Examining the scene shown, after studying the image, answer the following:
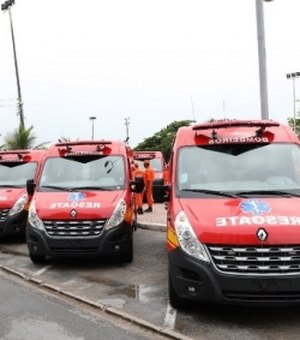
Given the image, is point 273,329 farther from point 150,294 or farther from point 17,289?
point 17,289

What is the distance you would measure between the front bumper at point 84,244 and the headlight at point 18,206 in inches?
120

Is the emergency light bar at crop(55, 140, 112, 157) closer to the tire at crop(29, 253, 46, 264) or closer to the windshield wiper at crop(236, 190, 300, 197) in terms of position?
the tire at crop(29, 253, 46, 264)

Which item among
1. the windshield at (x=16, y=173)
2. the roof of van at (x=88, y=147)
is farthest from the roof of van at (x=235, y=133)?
the windshield at (x=16, y=173)

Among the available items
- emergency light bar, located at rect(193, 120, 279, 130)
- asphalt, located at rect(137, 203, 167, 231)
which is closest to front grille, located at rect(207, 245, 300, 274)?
emergency light bar, located at rect(193, 120, 279, 130)

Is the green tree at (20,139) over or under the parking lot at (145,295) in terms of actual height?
over

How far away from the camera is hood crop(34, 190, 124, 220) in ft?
30.1

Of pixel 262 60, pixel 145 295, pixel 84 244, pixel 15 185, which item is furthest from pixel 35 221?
pixel 262 60

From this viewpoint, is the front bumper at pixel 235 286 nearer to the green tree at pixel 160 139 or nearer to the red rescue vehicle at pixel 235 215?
the red rescue vehicle at pixel 235 215

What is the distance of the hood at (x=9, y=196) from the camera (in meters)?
12.2

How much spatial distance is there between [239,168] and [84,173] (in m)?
3.88

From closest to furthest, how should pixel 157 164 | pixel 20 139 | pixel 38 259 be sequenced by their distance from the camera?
1. pixel 38 259
2. pixel 157 164
3. pixel 20 139

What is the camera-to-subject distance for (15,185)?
13297 millimetres

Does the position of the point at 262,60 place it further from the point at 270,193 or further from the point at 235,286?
the point at 235,286

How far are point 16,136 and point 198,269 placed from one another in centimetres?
2604
